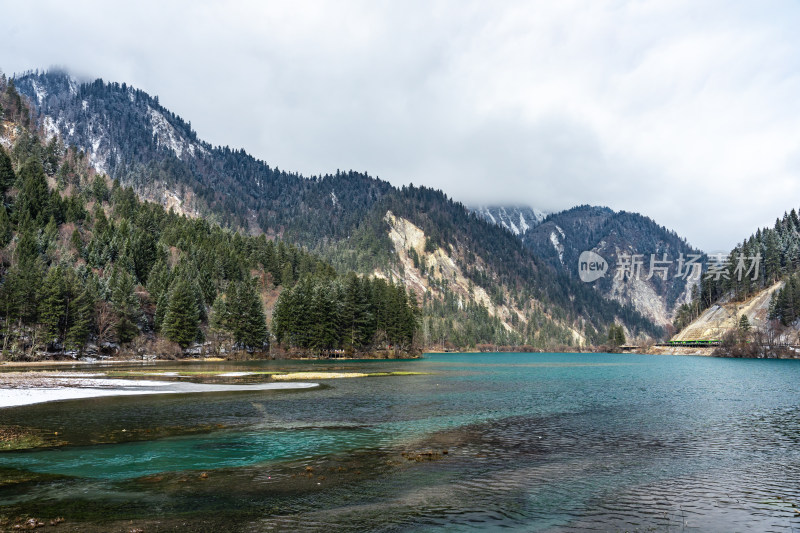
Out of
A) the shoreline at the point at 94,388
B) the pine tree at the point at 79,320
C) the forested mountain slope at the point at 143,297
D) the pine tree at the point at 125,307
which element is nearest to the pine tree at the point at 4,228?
the forested mountain slope at the point at 143,297

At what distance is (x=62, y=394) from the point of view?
47.0 metres

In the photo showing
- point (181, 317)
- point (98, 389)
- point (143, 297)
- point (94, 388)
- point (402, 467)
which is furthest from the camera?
point (143, 297)

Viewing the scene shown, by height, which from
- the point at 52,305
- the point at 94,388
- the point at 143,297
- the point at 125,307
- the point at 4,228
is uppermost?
the point at 4,228

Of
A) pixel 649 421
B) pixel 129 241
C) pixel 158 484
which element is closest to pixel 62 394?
pixel 158 484

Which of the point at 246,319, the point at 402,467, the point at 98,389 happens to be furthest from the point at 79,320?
the point at 402,467

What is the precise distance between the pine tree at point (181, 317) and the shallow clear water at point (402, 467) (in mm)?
86392

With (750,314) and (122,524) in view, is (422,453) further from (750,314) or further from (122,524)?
(750,314)

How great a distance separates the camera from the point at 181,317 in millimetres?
125188

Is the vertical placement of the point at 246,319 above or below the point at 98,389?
above

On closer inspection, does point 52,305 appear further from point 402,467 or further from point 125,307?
point 402,467

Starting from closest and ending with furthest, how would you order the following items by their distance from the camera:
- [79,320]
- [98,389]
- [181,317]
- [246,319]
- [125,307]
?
[98,389], [79,320], [125,307], [181,317], [246,319]

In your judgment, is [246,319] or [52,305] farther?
[246,319]

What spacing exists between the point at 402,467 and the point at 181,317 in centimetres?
11650

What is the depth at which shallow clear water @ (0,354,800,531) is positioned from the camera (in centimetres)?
1669
